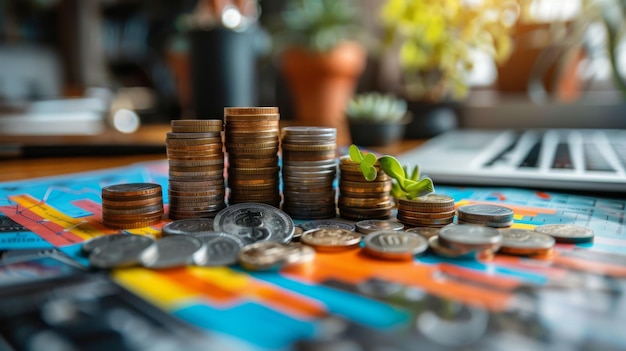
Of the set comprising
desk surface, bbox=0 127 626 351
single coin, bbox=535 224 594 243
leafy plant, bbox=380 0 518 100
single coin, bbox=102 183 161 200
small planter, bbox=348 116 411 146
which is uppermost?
leafy plant, bbox=380 0 518 100

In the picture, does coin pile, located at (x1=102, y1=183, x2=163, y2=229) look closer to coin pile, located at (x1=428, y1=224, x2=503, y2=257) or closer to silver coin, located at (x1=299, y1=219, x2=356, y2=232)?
silver coin, located at (x1=299, y1=219, x2=356, y2=232)

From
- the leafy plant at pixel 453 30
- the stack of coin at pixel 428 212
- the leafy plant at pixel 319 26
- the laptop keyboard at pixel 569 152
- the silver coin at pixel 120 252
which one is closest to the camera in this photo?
the silver coin at pixel 120 252

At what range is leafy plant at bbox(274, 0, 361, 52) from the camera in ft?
6.42

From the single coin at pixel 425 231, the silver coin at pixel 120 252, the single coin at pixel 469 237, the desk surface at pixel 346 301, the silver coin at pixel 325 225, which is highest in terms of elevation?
the single coin at pixel 469 237

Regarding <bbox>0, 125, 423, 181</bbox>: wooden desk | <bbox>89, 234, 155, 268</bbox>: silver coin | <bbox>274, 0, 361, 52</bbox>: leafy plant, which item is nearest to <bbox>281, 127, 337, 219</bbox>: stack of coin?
<bbox>89, 234, 155, 268</bbox>: silver coin

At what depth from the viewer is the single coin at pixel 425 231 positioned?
632 mm

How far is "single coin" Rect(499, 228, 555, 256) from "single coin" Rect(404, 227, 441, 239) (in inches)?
3.4

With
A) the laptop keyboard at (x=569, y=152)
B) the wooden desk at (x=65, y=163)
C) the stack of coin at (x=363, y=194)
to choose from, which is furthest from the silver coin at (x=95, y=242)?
the laptop keyboard at (x=569, y=152)

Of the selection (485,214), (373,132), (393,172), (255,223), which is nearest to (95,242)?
(255,223)

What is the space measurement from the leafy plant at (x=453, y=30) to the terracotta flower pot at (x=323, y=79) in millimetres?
287

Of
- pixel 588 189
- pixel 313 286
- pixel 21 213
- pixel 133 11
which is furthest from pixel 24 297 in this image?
pixel 133 11

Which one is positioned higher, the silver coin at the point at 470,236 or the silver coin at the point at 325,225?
the silver coin at the point at 470,236

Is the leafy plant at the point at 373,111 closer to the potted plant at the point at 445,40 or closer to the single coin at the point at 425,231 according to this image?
the potted plant at the point at 445,40

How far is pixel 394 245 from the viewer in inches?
22.4
